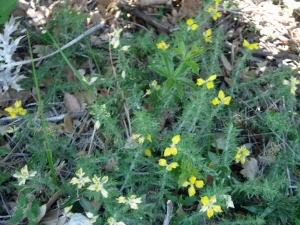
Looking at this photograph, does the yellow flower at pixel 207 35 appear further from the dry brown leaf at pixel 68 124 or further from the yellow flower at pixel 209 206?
the yellow flower at pixel 209 206

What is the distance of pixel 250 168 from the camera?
2.77 metres

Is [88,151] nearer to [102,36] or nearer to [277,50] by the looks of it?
[102,36]

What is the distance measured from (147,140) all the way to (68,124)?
2.42 ft

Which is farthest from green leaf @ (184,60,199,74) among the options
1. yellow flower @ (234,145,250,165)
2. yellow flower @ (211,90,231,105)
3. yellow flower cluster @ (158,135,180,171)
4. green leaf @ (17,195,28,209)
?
green leaf @ (17,195,28,209)

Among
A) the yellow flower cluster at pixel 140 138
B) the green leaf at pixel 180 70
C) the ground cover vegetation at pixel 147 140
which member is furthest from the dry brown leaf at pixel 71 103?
the green leaf at pixel 180 70

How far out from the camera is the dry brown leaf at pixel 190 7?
3656 millimetres

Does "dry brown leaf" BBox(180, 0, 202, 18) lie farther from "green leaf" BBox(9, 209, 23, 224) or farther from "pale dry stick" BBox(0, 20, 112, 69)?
"green leaf" BBox(9, 209, 23, 224)

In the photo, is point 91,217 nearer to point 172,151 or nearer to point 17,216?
point 17,216

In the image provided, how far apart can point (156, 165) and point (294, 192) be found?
0.96 metres

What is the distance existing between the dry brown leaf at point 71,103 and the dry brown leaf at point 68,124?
9cm

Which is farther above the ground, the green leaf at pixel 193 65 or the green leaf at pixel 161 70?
the green leaf at pixel 193 65

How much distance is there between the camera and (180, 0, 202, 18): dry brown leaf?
3.66m

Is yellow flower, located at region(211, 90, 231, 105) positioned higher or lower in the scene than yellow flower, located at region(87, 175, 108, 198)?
higher

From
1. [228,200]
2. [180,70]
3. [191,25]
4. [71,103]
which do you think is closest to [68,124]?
[71,103]
